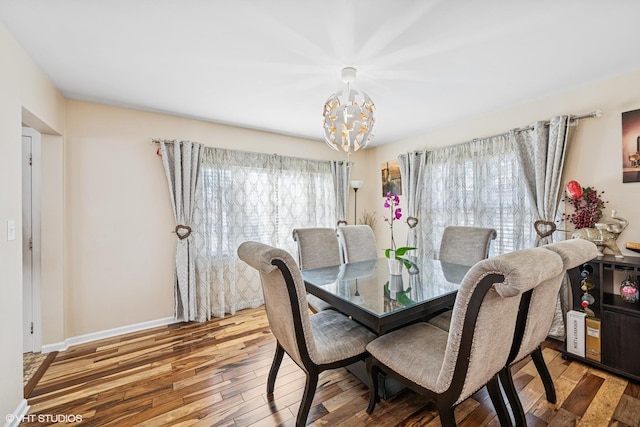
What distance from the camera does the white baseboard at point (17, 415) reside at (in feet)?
4.83

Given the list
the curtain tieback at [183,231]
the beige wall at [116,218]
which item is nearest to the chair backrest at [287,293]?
the curtain tieback at [183,231]

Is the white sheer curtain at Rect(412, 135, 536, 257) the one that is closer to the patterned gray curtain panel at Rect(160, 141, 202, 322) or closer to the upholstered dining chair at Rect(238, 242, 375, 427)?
the upholstered dining chair at Rect(238, 242, 375, 427)

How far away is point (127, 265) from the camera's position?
2746mm

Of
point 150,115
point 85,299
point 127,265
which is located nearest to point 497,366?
point 127,265

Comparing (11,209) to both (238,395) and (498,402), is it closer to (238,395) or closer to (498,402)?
(238,395)

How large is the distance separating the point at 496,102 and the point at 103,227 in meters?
4.33

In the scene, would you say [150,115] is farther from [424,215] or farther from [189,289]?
[424,215]

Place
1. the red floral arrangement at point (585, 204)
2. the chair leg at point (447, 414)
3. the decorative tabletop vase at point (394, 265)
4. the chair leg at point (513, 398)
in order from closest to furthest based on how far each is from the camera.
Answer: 1. the chair leg at point (447, 414)
2. the chair leg at point (513, 398)
3. the decorative tabletop vase at point (394, 265)
4. the red floral arrangement at point (585, 204)

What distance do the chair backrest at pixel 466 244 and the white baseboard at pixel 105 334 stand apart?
10.3ft

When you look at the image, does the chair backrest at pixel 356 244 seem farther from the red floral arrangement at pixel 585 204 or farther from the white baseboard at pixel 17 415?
the white baseboard at pixel 17 415

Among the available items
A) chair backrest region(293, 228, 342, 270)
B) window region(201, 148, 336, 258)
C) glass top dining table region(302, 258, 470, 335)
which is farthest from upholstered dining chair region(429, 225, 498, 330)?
window region(201, 148, 336, 258)

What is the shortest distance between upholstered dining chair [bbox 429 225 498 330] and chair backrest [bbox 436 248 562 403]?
1.42 m

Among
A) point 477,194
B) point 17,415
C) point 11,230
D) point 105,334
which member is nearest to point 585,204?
point 477,194

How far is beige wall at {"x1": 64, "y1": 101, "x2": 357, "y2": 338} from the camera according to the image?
254 centimetres
